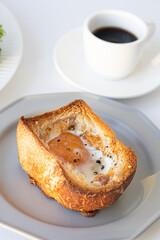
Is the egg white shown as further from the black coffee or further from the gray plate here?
the black coffee

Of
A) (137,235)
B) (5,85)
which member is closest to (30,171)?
(137,235)

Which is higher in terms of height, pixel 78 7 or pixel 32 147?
pixel 78 7

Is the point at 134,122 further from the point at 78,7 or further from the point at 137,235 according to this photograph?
the point at 78,7

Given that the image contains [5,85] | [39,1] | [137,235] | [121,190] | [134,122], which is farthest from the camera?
[39,1]

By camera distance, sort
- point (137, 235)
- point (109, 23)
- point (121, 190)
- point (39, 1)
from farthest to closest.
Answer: point (39, 1) → point (109, 23) → point (121, 190) → point (137, 235)

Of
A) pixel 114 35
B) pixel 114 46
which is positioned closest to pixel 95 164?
pixel 114 46

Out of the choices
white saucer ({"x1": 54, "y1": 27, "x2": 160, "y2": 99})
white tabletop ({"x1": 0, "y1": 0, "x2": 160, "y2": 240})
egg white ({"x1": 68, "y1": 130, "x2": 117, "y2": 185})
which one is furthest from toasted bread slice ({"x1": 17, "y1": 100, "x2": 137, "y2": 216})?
white saucer ({"x1": 54, "y1": 27, "x2": 160, "y2": 99})

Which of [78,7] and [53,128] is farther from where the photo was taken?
[78,7]
